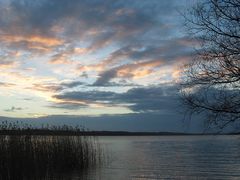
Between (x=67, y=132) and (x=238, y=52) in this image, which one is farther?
(x=67, y=132)

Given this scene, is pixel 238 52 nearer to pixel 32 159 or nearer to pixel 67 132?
pixel 32 159

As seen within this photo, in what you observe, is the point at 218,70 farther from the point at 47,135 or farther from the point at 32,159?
the point at 47,135

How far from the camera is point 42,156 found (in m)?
19.9

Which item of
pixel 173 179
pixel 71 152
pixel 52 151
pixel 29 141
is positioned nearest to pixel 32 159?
pixel 29 141

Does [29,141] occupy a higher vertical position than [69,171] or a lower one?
higher

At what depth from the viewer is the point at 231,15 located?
9.27 metres

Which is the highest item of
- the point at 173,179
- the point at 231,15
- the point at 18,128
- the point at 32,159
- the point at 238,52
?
the point at 231,15

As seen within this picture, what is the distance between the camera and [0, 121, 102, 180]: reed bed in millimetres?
17109

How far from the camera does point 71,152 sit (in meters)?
22.5

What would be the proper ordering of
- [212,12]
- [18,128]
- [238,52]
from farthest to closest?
[18,128]
[212,12]
[238,52]

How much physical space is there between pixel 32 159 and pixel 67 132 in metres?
4.87

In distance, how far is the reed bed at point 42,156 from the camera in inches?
674

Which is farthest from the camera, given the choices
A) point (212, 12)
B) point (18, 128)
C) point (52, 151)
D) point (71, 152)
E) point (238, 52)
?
point (71, 152)

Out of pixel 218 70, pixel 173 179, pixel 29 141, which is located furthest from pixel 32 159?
pixel 218 70
